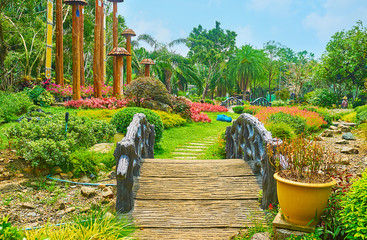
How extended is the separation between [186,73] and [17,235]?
89.6 ft

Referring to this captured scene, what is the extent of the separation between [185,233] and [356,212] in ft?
6.51

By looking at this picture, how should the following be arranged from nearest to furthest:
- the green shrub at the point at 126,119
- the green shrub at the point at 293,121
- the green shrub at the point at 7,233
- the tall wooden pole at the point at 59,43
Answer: the green shrub at the point at 7,233, the green shrub at the point at 126,119, the green shrub at the point at 293,121, the tall wooden pole at the point at 59,43

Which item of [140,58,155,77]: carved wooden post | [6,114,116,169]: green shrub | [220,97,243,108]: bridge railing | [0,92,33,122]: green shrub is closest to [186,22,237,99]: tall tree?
[220,97,243,108]: bridge railing

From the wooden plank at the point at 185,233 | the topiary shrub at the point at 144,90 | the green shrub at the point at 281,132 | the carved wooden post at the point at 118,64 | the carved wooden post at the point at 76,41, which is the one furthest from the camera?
the carved wooden post at the point at 118,64

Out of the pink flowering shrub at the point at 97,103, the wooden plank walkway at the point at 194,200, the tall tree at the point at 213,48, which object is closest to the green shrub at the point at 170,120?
the pink flowering shrub at the point at 97,103

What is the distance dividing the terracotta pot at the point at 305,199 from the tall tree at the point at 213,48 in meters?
36.9

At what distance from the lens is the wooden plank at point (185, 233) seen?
3873 mm

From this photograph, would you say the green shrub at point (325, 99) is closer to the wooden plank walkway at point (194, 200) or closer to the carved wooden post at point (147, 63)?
the carved wooden post at point (147, 63)

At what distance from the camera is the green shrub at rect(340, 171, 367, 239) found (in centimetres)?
282

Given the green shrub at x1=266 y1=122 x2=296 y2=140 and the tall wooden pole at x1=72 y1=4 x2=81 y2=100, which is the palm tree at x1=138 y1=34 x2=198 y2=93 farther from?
the green shrub at x1=266 y1=122 x2=296 y2=140

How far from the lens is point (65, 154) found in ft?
19.6

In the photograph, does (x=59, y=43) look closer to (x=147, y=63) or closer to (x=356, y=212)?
(x=147, y=63)

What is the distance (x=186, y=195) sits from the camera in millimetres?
4766

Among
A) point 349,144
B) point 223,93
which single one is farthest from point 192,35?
point 349,144
